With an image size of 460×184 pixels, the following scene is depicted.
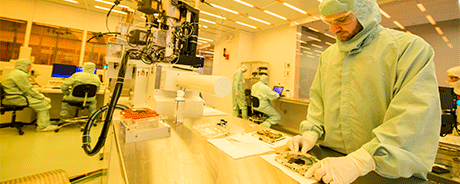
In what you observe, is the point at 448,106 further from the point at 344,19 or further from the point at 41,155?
the point at 41,155

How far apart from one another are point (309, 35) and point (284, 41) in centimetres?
72

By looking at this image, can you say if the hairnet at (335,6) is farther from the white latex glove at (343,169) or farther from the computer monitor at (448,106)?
the computer monitor at (448,106)

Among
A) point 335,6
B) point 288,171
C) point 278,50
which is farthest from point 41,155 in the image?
point 278,50

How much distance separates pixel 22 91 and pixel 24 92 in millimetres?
29

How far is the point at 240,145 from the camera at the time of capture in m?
0.90

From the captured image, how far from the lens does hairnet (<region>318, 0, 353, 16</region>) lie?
2.53 ft

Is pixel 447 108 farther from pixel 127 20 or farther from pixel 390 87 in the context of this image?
pixel 127 20

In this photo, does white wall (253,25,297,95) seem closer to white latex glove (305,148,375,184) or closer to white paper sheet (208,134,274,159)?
white paper sheet (208,134,274,159)

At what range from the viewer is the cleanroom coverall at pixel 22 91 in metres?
2.91

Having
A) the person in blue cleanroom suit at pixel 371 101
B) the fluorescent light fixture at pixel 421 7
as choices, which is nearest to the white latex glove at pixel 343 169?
the person in blue cleanroom suit at pixel 371 101

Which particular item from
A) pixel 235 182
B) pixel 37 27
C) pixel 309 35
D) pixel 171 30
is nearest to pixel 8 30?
pixel 37 27

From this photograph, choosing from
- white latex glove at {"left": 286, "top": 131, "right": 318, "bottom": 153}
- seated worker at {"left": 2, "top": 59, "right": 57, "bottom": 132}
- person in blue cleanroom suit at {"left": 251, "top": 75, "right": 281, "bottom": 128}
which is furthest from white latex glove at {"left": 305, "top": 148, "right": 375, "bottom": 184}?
seated worker at {"left": 2, "top": 59, "right": 57, "bottom": 132}

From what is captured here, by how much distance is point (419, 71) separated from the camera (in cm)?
65

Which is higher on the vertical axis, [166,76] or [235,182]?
[166,76]
